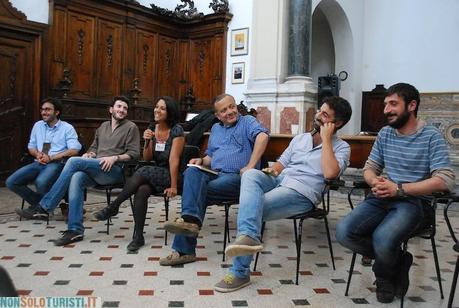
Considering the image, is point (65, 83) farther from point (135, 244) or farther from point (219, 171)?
point (219, 171)

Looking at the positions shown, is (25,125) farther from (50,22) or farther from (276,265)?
(276,265)

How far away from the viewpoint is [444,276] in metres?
2.81

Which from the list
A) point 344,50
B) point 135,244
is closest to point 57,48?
point 135,244

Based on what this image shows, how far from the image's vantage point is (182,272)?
2.70 m

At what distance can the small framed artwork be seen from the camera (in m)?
8.51

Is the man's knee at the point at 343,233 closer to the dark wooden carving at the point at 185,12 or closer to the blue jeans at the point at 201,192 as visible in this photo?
the blue jeans at the point at 201,192

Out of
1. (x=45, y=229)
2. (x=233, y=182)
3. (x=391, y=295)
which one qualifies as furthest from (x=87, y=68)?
(x=391, y=295)

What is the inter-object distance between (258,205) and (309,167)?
475 mm

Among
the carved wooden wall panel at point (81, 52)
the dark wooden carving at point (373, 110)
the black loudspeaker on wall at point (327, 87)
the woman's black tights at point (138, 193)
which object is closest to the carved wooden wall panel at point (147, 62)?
the carved wooden wall panel at point (81, 52)

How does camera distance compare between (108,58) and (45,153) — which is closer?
(45,153)

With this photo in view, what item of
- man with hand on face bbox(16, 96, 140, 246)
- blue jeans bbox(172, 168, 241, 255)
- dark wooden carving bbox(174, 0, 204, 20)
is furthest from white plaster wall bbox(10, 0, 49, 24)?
blue jeans bbox(172, 168, 241, 255)

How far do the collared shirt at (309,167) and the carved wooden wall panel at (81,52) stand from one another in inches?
226

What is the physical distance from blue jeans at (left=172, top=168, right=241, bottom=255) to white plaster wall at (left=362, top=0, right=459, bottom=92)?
7.60m

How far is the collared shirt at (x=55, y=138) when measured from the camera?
404 cm
